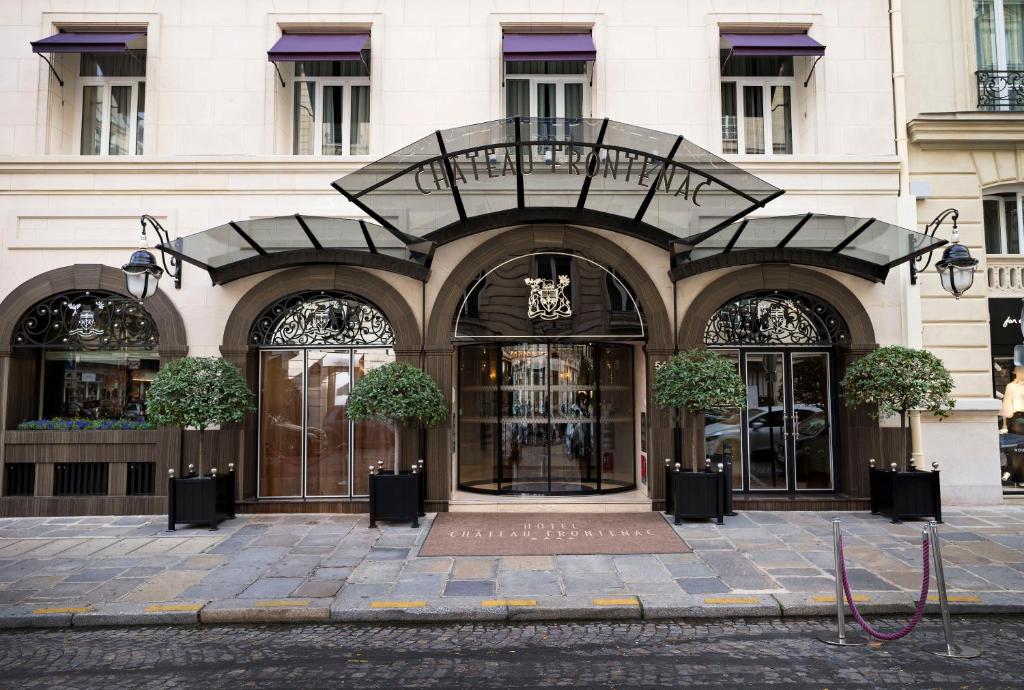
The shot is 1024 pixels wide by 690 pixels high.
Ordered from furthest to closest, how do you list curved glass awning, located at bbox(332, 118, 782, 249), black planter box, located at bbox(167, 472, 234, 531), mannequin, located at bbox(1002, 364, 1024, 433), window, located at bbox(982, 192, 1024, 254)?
window, located at bbox(982, 192, 1024, 254), mannequin, located at bbox(1002, 364, 1024, 433), black planter box, located at bbox(167, 472, 234, 531), curved glass awning, located at bbox(332, 118, 782, 249)

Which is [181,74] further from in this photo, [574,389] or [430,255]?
[574,389]

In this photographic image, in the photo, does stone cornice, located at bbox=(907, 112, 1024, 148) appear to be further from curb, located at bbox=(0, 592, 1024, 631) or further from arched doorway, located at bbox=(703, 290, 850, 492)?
curb, located at bbox=(0, 592, 1024, 631)

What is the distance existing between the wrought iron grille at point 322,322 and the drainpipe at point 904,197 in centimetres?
838

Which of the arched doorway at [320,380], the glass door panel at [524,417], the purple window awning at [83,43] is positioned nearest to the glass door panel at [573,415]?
the glass door panel at [524,417]

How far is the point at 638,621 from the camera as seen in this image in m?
6.05

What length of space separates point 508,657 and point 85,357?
30.4ft

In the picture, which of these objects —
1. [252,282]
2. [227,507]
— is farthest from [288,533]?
[252,282]

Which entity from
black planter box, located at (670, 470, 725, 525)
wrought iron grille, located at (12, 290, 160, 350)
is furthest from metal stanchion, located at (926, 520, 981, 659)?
wrought iron grille, located at (12, 290, 160, 350)

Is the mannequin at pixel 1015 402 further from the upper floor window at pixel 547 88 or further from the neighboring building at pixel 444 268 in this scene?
the upper floor window at pixel 547 88

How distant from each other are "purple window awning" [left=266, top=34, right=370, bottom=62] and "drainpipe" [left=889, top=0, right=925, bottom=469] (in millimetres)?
8832

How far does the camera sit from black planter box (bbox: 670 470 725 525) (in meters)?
9.38

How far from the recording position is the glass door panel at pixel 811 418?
10898mm

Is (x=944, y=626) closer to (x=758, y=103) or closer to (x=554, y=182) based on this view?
(x=554, y=182)

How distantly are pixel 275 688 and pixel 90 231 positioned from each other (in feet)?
29.6
